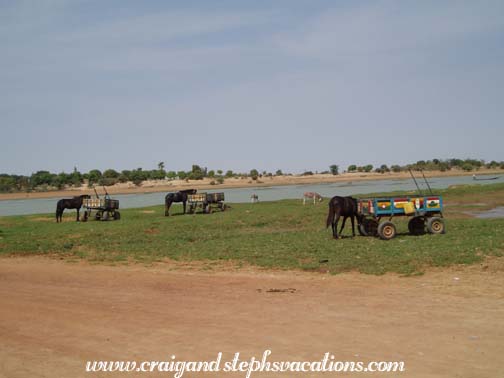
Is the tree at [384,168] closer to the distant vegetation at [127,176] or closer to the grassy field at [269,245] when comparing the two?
the distant vegetation at [127,176]

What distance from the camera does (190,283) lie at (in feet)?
40.9

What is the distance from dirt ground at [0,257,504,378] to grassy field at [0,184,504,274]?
44.7 inches

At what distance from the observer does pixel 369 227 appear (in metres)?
19.7

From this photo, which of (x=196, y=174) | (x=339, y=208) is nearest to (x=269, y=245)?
(x=339, y=208)

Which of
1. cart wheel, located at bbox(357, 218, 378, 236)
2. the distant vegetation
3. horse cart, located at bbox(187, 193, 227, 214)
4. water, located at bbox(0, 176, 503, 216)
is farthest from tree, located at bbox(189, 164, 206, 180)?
cart wheel, located at bbox(357, 218, 378, 236)

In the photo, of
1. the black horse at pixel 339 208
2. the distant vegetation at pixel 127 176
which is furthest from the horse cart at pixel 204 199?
the distant vegetation at pixel 127 176

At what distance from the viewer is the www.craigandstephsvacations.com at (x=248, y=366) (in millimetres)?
6469

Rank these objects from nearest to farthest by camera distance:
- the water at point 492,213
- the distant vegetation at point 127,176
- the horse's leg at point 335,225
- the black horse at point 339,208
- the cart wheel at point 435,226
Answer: the cart wheel at point 435,226 < the horse's leg at point 335,225 < the black horse at point 339,208 < the water at point 492,213 < the distant vegetation at point 127,176

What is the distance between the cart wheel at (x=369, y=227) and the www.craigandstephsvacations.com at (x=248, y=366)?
Result: 13221mm

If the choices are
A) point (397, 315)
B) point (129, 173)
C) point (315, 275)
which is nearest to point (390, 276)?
point (315, 275)

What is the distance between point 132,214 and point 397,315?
30650 millimetres

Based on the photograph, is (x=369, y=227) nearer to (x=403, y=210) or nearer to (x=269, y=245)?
(x=403, y=210)

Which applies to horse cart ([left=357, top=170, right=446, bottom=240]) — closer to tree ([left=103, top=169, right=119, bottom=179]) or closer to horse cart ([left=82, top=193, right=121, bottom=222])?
horse cart ([left=82, top=193, right=121, bottom=222])

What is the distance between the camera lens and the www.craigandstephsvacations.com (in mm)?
6469
